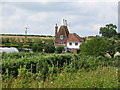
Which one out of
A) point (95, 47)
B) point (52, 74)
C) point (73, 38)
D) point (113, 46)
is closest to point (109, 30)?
point (73, 38)

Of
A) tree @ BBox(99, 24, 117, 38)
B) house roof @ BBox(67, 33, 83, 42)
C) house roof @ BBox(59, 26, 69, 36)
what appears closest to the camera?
house roof @ BBox(59, 26, 69, 36)

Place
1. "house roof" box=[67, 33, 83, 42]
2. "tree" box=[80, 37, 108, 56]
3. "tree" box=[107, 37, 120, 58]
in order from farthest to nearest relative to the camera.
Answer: "house roof" box=[67, 33, 83, 42]
"tree" box=[107, 37, 120, 58]
"tree" box=[80, 37, 108, 56]

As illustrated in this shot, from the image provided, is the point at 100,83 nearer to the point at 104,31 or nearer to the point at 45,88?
the point at 45,88

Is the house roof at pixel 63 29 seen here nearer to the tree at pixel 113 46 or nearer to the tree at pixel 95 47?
the tree at pixel 113 46

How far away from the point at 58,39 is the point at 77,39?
12.1ft

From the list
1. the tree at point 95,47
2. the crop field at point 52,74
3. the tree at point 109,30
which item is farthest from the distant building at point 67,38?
the crop field at point 52,74

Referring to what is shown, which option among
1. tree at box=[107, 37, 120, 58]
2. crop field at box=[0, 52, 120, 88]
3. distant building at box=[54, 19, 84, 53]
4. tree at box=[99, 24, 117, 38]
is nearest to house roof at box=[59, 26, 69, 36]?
distant building at box=[54, 19, 84, 53]

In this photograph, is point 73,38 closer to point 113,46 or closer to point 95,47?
point 113,46

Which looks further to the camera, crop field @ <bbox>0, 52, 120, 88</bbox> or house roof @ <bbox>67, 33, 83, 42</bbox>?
house roof @ <bbox>67, 33, 83, 42</bbox>

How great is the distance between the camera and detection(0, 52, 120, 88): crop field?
617cm

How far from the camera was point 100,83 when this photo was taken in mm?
6598

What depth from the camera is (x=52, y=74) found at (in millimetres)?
9125

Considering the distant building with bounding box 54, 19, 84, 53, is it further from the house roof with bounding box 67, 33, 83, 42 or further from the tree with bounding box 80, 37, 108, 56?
the tree with bounding box 80, 37, 108, 56

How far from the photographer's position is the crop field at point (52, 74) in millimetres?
6169
